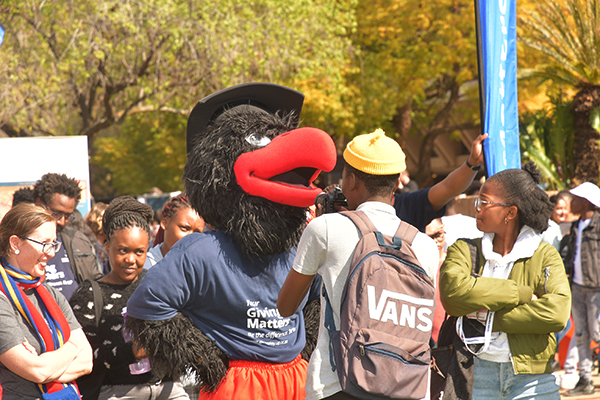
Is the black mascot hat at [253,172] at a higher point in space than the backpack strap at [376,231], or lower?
higher

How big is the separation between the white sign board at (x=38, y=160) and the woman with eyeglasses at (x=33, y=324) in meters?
3.61

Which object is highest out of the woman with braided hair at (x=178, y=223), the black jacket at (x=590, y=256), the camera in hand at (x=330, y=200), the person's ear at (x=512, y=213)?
the camera in hand at (x=330, y=200)

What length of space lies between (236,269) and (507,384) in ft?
4.85

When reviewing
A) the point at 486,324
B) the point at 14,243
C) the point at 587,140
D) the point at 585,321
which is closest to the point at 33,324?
the point at 14,243

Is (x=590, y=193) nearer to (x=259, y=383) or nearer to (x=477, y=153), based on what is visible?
(x=477, y=153)

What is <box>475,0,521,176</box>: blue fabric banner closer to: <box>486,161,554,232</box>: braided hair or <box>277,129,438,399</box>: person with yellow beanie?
<box>486,161,554,232</box>: braided hair

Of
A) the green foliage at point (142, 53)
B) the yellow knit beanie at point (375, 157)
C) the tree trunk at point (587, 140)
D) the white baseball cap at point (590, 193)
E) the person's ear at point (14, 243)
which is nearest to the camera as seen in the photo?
the yellow knit beanie at point (375, 157)

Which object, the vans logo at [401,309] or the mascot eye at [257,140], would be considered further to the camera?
the mascot eye at [257,140]

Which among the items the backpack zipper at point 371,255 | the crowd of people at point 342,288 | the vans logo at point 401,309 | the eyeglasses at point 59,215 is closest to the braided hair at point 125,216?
the crowd of people at point 342,288

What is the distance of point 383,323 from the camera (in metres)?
2.04

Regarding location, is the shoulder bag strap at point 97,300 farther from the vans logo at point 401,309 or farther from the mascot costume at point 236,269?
the vans logo at point 401,309

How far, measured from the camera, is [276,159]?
2469 mm

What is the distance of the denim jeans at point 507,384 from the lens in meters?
2.93

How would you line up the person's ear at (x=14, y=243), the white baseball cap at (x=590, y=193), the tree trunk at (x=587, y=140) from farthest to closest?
the tree trunk at (x=587, y=140) → the white baseball cap at (x=590, y=193) → the person's ear at (x=14, y=243)
